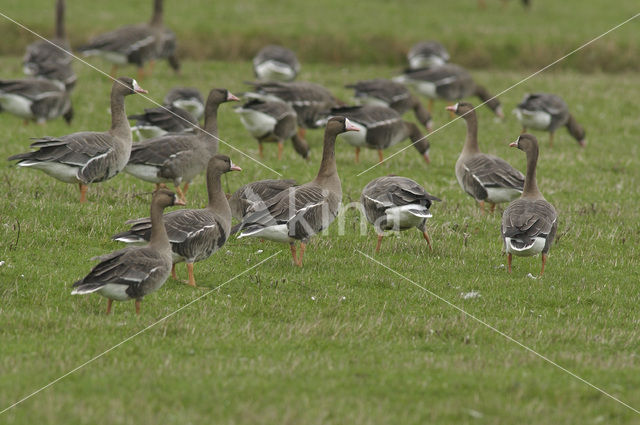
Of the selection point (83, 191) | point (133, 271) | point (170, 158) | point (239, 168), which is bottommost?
point (83, 191)

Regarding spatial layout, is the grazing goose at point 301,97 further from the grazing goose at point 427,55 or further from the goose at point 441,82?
the grazing goose at point 427,55

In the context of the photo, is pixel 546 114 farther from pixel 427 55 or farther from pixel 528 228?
pixel 528 228

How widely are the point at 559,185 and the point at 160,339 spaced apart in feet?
35.7

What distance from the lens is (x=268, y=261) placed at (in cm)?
1186

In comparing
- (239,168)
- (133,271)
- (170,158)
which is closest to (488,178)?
(239,168)

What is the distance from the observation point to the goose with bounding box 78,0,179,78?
82.3 feet

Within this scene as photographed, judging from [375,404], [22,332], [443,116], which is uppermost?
[375,404]

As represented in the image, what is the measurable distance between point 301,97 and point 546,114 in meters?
6.32

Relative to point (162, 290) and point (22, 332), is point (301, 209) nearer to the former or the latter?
point (162, 290)

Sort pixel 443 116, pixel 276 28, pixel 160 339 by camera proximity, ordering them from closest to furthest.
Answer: pixel 160 339
pixel 443 116
pixel 276 28

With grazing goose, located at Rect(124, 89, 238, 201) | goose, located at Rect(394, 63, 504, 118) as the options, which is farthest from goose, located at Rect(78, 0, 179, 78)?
grazing goose, located at Rect(124, 89, 238, 201)

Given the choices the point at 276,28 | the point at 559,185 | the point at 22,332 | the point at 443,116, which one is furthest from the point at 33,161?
the point at 276,28

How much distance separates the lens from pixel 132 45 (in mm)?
25500

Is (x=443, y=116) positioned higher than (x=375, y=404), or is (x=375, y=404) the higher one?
(x=375, y=404)
